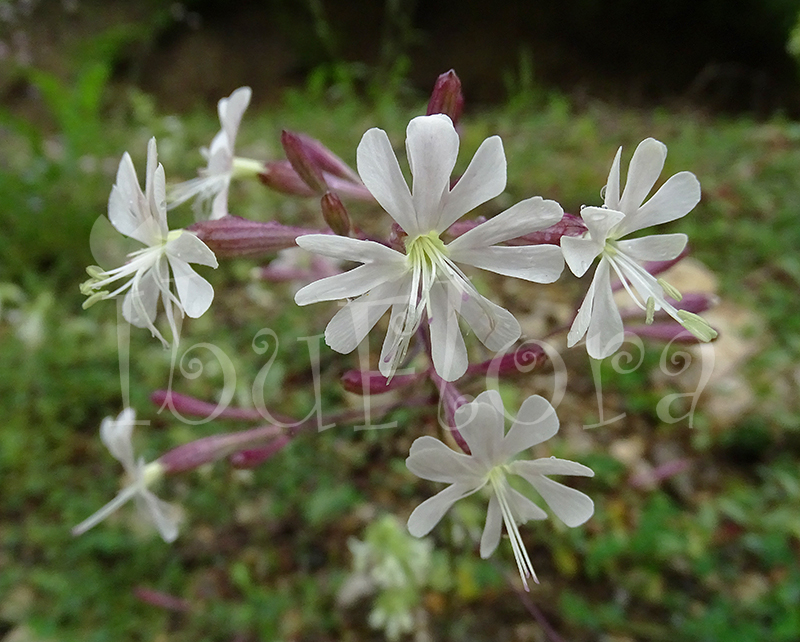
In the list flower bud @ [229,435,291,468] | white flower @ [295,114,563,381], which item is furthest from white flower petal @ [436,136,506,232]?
flower bud @ [229,435,291,468]

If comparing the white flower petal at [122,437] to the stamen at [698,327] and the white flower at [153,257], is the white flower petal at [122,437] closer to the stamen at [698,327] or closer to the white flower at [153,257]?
the white flower at [153,257]

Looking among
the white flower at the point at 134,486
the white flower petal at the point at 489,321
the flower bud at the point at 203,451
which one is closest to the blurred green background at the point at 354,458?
the flower bud at the point at 203,451

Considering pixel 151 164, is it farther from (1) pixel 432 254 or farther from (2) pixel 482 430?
(2) pixel 482 430

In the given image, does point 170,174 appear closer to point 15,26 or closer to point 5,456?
point 5,456

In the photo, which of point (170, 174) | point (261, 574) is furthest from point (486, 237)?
point (170, 174)

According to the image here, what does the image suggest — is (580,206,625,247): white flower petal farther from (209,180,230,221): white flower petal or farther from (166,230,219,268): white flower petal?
(209,180,230,221): white flower petal

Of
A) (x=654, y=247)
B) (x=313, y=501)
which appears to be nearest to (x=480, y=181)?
(x=654, y=247)
